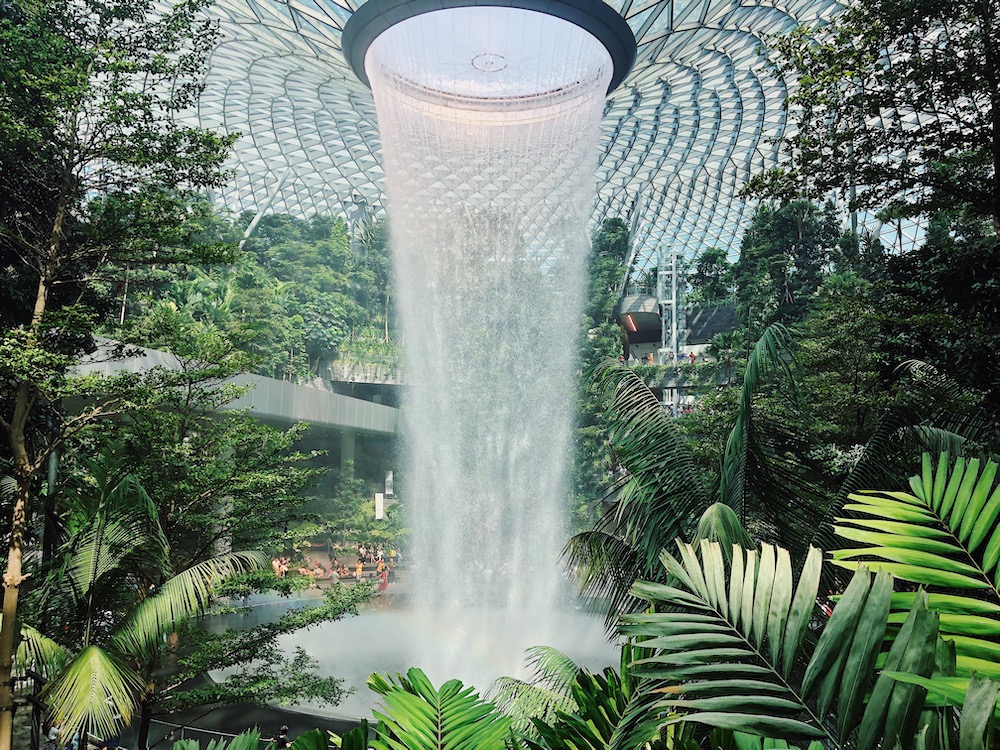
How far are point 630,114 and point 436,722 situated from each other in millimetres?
36185

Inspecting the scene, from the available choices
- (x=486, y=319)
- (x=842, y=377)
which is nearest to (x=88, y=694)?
(x=842, y=377)

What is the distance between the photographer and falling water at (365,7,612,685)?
19484 mm

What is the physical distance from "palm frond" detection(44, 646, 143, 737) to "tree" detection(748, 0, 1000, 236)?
8867mm

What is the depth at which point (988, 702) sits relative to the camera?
1.22 m

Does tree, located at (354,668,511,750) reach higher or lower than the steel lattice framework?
lower

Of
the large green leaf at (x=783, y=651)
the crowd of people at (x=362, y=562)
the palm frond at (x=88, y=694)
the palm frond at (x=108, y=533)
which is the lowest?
the crowd of people at (x=362, y=562)

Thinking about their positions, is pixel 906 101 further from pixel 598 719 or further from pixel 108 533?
pixel 108 533

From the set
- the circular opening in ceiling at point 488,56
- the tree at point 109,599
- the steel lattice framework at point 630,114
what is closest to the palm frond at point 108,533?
the tree at point 109,599

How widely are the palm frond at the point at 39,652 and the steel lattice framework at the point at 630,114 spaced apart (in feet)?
40.2

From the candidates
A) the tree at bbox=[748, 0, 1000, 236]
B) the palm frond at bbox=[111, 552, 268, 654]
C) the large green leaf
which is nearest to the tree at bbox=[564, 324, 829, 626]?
A: the tree at bbox=[748, 0, 1000, 236]

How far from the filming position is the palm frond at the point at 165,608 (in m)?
8.06

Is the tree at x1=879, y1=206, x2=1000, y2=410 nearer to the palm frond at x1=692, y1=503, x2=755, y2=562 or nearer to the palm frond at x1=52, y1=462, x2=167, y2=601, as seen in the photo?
the palm frond at x1=692, y1=503, x2=755, y2=562

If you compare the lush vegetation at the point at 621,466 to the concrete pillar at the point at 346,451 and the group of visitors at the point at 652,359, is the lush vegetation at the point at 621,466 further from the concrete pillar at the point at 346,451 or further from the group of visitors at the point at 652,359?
the group of visitors at the point at 652,359

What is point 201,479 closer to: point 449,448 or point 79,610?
point 79,610
